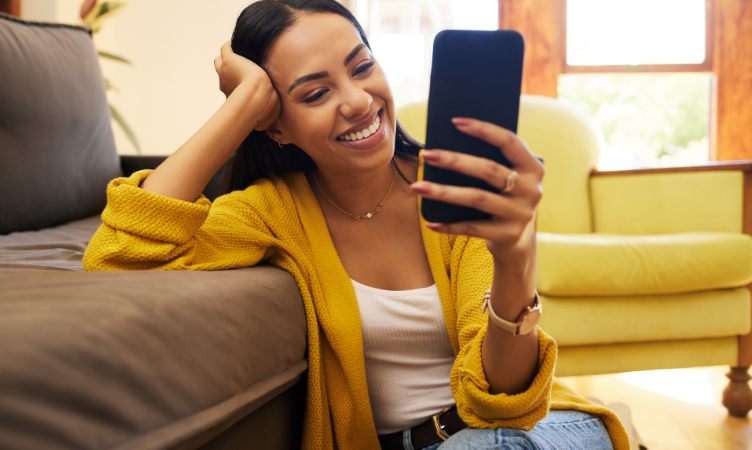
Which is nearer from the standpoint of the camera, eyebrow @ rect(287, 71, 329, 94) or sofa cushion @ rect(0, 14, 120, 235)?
eyebrow @ rect(287, 71, 329, 94)

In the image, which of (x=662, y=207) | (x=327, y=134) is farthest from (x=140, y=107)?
(x=662, y=207)

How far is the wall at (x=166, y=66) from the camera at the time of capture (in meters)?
2.75

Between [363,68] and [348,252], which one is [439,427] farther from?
[363,68]

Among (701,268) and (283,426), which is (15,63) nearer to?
(283,426)

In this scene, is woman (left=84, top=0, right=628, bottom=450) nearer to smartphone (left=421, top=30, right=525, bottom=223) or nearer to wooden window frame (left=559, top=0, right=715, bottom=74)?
smartphone (left=421, top=30, right=525, bottom=223)

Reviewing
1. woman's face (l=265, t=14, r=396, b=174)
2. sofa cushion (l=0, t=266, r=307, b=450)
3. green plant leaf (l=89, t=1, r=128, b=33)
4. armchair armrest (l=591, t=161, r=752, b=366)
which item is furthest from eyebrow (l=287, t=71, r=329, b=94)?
green plant leaf (l=89, t=1, r=128, b=33)

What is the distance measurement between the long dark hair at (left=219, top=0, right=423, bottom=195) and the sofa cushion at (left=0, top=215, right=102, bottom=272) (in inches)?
11.6

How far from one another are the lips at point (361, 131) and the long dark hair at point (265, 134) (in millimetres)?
151

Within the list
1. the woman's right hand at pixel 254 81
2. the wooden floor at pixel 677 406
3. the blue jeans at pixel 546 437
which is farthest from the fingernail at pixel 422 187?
the wooden floor at pixel 677 406

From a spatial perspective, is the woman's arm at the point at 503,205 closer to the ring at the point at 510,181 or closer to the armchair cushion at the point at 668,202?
the ring at the point at 510,181

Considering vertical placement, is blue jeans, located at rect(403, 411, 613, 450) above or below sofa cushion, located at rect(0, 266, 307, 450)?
below

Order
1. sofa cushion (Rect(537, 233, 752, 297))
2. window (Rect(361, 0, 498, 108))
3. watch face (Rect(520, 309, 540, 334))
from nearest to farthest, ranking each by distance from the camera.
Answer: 1. watch face (Rect(520, 309, 540, 334))
2. sofa cushion (Rect(537, 233, 752, 297))
3. window (Rect(361, 0, 498, 108))

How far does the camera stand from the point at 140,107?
280cm

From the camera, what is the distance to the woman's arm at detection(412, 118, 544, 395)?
1.43 ft
